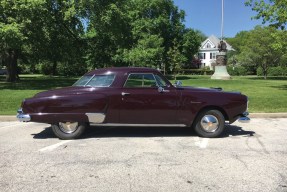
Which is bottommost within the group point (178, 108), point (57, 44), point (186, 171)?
point (186, 171)

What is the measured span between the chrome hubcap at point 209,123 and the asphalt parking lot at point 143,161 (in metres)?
0.26

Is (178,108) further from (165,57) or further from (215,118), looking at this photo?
(165,57)

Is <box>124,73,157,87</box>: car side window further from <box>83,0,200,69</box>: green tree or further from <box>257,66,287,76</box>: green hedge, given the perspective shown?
<box>257,66,287,76</box>: green hedge

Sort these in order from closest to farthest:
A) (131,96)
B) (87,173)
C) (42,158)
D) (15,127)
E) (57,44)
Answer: (87,173) → (42,158) → (131,96) → (15,127) → (57,44)

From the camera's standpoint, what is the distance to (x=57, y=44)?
2997 centimetres

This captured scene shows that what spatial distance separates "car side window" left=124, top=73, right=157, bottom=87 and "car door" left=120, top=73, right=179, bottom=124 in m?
0.02

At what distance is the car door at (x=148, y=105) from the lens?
7512mm

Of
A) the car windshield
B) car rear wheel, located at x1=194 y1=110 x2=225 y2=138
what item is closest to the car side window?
the car windshield

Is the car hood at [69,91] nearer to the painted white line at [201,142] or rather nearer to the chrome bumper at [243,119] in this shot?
the painted white line at [201,142]

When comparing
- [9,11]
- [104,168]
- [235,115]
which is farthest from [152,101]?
[9,11]

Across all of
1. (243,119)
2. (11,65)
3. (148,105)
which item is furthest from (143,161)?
(11,65)

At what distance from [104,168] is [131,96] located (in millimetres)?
2353

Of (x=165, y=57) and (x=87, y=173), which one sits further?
(x=165, y=57)

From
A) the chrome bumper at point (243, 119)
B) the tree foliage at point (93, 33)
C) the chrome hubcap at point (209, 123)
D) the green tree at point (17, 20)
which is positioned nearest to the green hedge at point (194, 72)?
the tree foliage at point (93, 33)
